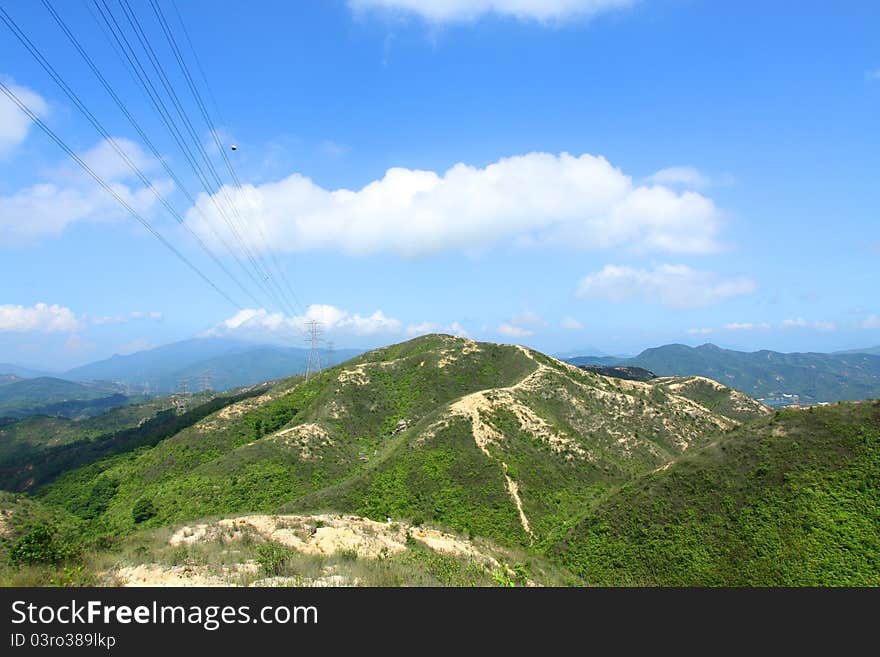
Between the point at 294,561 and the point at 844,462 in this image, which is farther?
the point at 844,462

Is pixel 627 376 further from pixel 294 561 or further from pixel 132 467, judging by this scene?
pixel 294 561

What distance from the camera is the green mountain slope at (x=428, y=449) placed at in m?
57.1

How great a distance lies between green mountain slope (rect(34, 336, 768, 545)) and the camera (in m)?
57.1

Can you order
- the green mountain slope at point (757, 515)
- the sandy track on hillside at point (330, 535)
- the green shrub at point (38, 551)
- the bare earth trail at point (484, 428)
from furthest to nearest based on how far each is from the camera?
the bare earth trail at point (484, 428) < the green mountain slope at point (757, 515) < the sandy track on hillside at point (330, 535) < the green shrub at point (38, 551)

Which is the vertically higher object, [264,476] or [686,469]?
[686,469]

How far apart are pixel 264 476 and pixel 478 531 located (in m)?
36.8

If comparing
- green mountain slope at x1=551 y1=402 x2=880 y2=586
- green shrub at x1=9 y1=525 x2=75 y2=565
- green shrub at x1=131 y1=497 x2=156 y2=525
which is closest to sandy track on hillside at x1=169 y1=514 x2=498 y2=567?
green shrub at x1=9 y1=525 x2=75 y2=565

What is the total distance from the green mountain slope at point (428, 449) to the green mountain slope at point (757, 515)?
34.7 ft

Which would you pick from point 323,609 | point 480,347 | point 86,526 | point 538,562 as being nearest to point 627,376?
point 480,347

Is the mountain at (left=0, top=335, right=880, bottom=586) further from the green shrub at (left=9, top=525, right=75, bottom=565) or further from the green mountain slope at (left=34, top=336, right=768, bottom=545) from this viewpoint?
the green mountain slope at (left=34, top=336, right=768, bottom=545)

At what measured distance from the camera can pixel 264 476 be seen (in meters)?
68.1

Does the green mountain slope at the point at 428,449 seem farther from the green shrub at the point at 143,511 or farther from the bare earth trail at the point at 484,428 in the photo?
the green shrub at the point at 143,511

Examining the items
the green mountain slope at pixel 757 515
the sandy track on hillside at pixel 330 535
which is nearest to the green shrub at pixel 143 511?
the sandy track on hillside at pixel 330 535

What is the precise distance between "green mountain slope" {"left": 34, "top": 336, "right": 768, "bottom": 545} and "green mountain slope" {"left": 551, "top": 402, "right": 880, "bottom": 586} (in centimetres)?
1059
